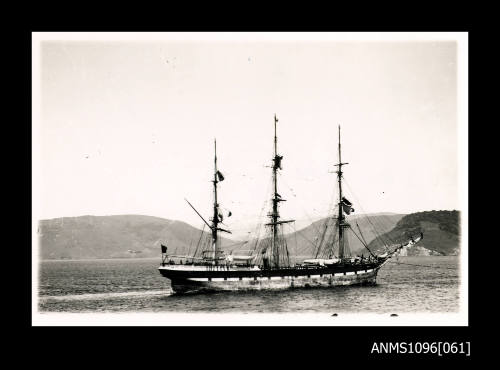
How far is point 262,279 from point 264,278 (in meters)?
0.22

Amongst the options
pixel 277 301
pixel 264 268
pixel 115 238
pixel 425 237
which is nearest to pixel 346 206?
pixel 264 268

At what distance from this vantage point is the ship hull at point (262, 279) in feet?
161

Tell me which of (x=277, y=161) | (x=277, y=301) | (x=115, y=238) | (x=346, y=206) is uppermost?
(x=277, y=161)

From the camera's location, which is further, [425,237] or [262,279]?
[425,237]

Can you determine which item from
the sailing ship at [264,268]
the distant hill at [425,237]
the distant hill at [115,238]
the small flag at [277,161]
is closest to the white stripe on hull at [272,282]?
the sailing ship at [264,268]

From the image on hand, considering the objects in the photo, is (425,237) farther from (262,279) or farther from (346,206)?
(262,279)

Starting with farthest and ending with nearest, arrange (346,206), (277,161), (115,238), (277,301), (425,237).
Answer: (115,238) < (425,237) < (346,206) < (277,161) < (277,301)

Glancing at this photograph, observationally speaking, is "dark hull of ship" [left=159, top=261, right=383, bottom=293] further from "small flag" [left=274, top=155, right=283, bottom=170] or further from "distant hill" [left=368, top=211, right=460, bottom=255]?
"distant hill" [left=368, top=211, right=460, bottom=255]

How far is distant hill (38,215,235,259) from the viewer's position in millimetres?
126000

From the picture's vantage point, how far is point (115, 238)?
486 feet

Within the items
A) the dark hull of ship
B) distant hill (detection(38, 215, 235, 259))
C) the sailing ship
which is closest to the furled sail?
the sailing ship

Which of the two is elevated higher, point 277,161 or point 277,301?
point 277,161

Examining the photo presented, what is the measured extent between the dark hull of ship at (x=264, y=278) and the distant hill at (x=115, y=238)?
6973cm

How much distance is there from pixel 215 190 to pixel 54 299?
53.1ft
